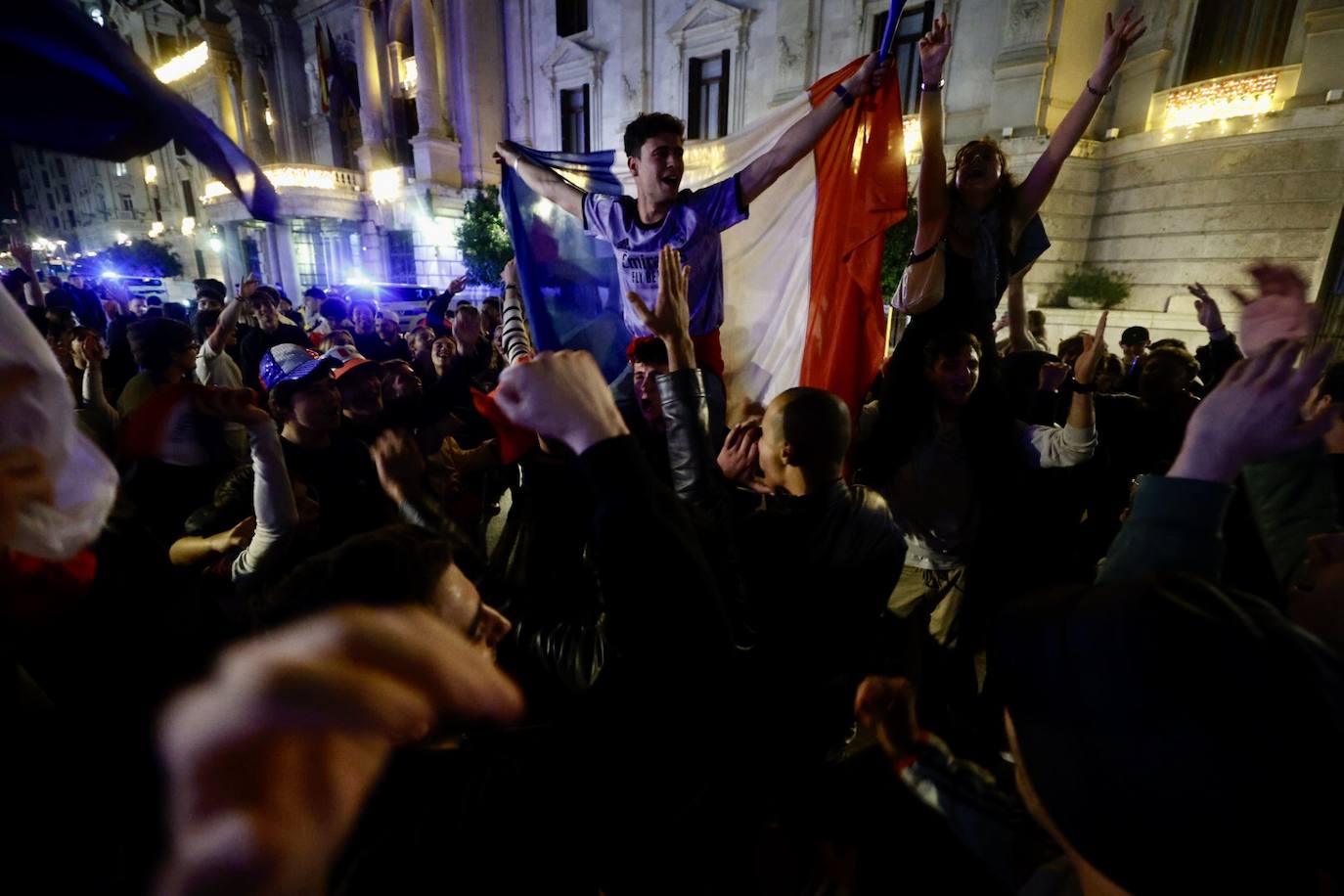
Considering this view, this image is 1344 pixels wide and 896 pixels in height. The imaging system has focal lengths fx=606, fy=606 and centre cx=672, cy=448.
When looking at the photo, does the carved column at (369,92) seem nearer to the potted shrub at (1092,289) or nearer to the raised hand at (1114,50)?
the potted shrub at (1092,289)

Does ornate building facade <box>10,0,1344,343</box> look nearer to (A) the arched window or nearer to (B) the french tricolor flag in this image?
(A) the arched window

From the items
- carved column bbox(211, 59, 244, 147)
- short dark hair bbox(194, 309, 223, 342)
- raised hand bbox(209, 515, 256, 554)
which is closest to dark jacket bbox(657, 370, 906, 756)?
raised hand bbox(209, 515, 256, 554)

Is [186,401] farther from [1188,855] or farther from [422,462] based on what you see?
[1188,855]

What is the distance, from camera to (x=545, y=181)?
11.8 feet

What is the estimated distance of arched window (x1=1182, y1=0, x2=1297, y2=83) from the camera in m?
10.4

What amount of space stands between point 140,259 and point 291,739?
4983 cm

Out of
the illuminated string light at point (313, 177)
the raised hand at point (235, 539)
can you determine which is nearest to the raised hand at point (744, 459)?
the raised hand at point (235, 539)

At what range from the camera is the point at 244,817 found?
55 cm

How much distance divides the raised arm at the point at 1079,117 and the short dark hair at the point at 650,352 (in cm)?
172

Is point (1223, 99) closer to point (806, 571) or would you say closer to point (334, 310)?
point (806, 571)

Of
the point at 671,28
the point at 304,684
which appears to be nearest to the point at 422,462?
Result: the point at 304,684

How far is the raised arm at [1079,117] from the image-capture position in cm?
253

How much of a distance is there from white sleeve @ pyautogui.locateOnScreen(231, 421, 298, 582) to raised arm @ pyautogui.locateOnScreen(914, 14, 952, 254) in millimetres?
2619

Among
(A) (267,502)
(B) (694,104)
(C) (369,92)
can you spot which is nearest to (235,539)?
(A) (267,502)
